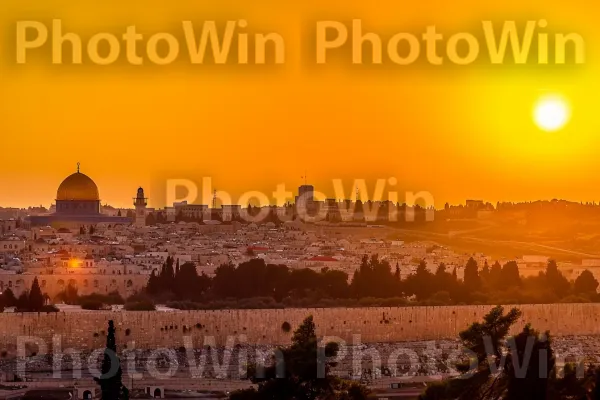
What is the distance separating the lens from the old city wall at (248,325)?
141ft

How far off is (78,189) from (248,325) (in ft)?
121

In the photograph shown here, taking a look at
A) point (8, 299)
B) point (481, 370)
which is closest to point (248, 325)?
point (8, 299)

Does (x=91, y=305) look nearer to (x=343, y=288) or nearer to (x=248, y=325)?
(x=248, y=325)

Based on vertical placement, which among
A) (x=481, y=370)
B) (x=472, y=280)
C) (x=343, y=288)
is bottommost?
(x=481, y=370)

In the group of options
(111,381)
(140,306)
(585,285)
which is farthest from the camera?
(585,285)

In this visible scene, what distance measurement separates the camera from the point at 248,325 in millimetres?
44594

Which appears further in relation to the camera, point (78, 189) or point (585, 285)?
point (78, 189)

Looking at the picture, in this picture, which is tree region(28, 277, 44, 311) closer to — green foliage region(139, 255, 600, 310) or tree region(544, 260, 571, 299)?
green foliage region(139, 255, 600, 310)

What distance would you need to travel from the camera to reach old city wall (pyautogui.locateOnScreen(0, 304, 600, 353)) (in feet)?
141

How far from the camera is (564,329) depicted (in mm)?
47969

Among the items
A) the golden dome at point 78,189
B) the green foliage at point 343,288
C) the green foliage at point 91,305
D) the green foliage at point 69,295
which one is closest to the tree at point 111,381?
the green foliage at point 343,288

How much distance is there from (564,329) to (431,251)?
3481cm

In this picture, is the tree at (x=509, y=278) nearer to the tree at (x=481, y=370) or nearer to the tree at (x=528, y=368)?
the tree at (x=481, y=370)

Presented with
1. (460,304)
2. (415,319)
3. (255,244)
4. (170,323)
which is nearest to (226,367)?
(170,323)
